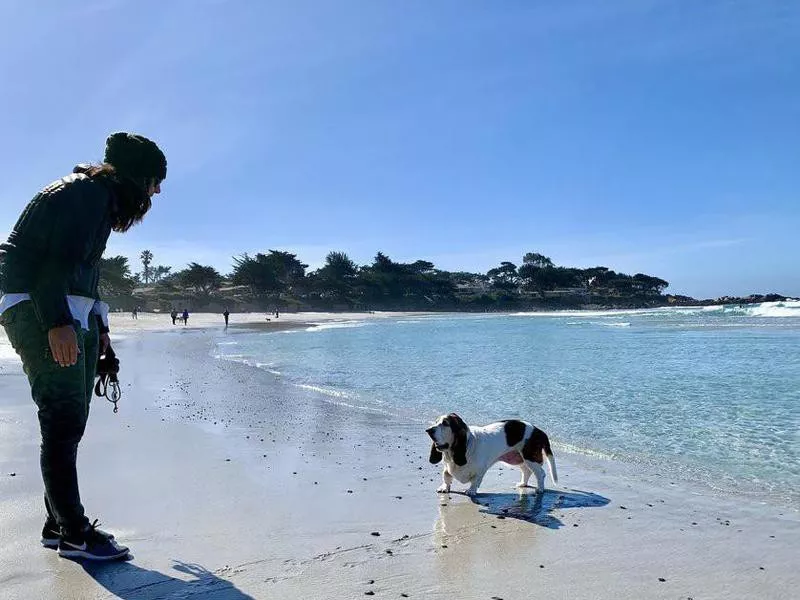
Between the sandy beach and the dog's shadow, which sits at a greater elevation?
the sandy beach

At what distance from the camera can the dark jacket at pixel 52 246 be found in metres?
2.55

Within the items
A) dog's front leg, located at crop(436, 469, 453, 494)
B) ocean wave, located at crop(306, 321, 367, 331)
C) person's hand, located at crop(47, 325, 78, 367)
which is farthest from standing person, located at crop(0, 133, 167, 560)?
ocean wave, located at crop(306, 321, 367, 331)

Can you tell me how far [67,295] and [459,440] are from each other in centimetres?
296

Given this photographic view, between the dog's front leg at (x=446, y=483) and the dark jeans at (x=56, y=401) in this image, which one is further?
the dog's front leg at (x=446, y=483)

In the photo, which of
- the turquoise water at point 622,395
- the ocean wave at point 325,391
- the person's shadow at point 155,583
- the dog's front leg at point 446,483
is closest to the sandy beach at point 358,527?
the person's shadow at point 155,583

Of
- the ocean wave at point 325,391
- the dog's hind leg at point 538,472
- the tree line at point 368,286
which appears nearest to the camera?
the dog's hind leg at point 538,472

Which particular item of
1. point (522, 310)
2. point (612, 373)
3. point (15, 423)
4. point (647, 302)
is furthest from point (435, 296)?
point (15, 423)

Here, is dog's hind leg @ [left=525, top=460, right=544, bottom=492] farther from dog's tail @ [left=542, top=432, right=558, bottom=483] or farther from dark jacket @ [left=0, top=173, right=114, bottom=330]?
dark jacket @ [left=0, top=173, right=114, bottom=330]

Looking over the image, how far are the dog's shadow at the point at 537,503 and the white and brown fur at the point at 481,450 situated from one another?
126 millimetres

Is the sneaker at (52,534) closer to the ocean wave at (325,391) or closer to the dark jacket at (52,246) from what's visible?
the dark jacket at (52,246)

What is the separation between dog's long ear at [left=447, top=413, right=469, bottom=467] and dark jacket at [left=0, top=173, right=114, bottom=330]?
2.85m

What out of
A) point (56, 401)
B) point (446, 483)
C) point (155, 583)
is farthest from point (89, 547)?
point (446, 483)

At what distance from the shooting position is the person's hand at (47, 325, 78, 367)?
8.38 feet

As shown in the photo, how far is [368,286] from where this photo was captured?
9644cm
